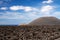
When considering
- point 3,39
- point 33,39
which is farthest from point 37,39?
point 3,39

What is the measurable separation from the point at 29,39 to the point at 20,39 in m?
0.88

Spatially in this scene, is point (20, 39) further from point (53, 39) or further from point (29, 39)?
point (53, 39)

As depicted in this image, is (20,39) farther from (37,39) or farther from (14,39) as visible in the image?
(37,39)

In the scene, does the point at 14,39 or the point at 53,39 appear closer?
the point at 53,39

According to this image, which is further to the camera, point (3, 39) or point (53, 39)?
point (3, 39)

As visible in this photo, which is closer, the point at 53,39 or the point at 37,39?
the point at 53,39

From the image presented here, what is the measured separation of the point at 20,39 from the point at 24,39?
0.41m

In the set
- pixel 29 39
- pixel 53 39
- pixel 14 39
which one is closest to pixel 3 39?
pixel 14 39

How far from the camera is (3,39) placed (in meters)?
17.3

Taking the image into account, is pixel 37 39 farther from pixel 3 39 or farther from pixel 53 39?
pixel 3 39

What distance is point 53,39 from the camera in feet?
50.0


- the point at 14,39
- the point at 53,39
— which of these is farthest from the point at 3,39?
the point at 53,39

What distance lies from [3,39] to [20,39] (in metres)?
2.01

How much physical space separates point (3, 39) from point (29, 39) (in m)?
2.85
